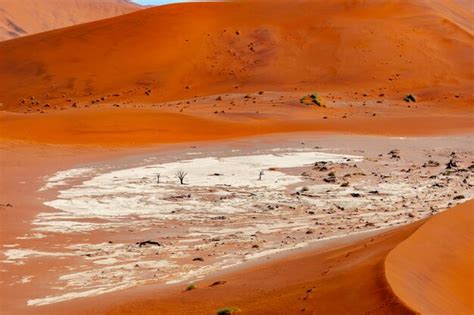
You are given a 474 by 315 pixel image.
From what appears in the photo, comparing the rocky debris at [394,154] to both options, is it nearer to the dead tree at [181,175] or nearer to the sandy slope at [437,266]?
the dead tree at [181,175]

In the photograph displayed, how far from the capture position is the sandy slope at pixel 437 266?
6.60m

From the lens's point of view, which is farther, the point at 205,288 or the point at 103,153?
the point at 103,153

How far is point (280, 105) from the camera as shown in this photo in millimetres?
33156

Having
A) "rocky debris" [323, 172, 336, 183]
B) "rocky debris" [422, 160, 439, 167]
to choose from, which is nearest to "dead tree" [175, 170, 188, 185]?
"rocky debris" [323, 172, 336, 183]

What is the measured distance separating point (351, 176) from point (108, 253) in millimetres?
8382

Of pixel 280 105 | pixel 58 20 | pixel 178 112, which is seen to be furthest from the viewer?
pixel 58 20

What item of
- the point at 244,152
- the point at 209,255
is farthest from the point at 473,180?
the point at 209,255

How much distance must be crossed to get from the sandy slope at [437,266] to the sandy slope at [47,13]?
98515mm

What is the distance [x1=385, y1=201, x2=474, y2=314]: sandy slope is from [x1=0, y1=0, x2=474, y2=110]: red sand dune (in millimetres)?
28026

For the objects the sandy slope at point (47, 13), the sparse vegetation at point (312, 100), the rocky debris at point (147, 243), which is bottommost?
the rocky debris at point (147, 243)

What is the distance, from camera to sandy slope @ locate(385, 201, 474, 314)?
6602 mm

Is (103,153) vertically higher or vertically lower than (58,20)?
lower

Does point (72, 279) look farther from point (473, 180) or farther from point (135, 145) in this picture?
point (135, 145)

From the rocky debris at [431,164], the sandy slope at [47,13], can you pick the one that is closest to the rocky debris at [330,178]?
the rocky debris at [431,164]
